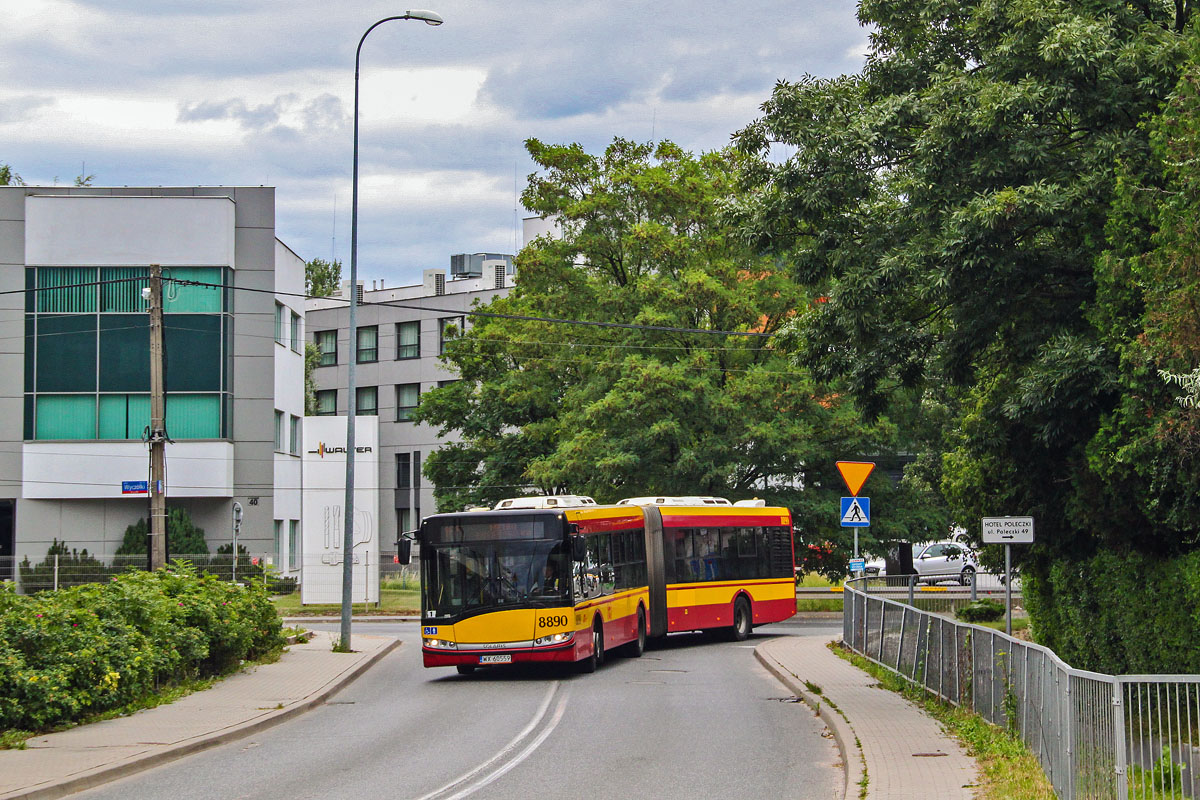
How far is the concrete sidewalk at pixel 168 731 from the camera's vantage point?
1224cm

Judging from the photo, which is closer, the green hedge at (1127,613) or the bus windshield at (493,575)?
the green hedge at (1127,613)

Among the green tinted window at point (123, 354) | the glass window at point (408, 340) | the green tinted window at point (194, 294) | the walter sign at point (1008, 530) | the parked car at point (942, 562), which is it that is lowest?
the parked car at point (942, 562)

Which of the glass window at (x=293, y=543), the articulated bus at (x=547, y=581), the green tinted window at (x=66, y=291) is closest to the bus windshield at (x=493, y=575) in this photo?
the articulated bus at (x=547, y=581)

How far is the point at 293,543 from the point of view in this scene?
5303 cm

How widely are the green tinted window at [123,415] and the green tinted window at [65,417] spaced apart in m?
0.39

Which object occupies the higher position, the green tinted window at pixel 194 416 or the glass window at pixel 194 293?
the glass window at pixel 194 293

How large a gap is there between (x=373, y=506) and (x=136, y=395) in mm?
8904

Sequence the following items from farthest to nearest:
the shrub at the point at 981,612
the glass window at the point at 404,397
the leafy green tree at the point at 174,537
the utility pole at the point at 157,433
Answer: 1. the glass window at the point at 404,397
2. the leafy green tree at the point at 174,537
3. the shrub at the point at 981,612
4. the utility pole at the point at 157,433

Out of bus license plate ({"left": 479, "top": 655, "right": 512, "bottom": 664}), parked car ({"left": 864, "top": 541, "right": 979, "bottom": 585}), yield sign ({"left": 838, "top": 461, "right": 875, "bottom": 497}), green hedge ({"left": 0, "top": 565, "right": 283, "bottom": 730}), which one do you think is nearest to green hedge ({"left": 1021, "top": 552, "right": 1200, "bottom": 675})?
yield sign ({"left": 838, "top": 461, "right": 875, "bottom": 497})

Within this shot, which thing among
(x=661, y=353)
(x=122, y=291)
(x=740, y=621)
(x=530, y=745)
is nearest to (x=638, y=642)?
(x=740, y=621)

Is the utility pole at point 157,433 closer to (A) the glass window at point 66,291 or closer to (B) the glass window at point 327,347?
(A) the glass window at point 66,291

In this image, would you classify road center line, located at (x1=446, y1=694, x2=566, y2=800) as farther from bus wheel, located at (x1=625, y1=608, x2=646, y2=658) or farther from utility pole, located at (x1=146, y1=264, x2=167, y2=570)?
utility pole, located at (x1=146, y1=264, x2=167, y2=570)

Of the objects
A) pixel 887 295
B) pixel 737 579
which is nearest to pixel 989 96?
pixel 887 295

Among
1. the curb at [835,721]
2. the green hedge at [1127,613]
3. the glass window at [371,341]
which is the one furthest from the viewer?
the glass window at [371,341]
